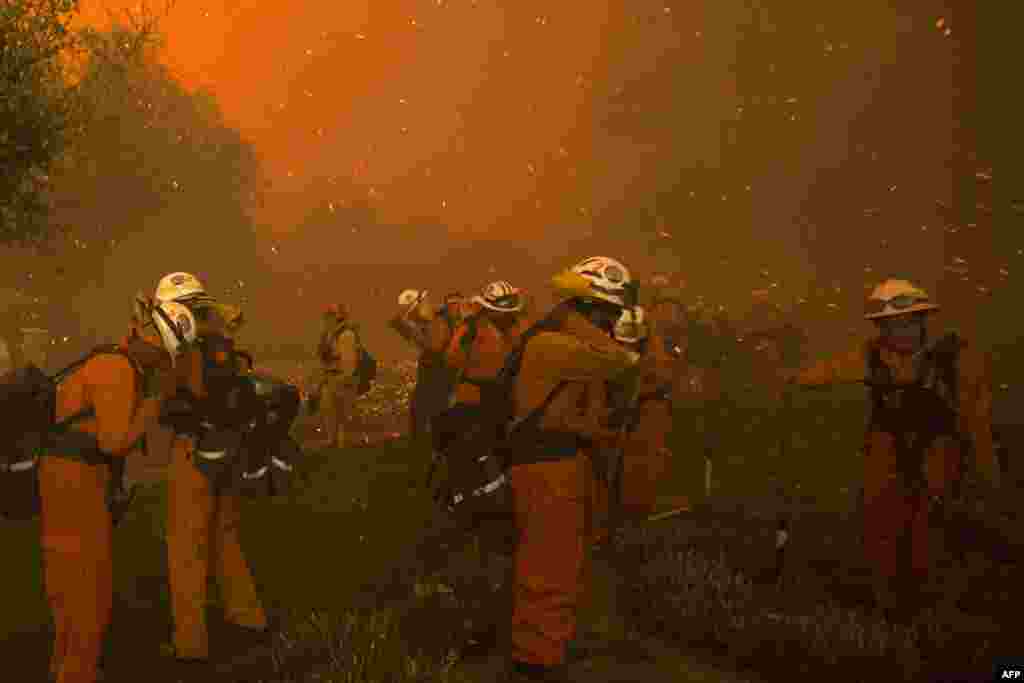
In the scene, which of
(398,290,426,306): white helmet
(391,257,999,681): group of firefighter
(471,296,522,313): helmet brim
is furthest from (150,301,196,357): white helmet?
(398,290,426,306): white helmet

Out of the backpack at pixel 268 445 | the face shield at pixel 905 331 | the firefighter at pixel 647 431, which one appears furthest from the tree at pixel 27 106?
the face shield at pixel 905 331

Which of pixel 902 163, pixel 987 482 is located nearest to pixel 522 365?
pixel 987 482

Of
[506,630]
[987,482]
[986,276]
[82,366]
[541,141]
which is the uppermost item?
[541,141]

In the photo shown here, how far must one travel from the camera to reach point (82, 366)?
21.2ft

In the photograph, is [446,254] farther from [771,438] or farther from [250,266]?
[771,438]

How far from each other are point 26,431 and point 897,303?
565 centimetres

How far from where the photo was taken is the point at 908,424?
315 inches

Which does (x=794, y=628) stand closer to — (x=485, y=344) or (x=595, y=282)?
(x=595, y=282)

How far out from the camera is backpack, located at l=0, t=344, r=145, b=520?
638 centimetres

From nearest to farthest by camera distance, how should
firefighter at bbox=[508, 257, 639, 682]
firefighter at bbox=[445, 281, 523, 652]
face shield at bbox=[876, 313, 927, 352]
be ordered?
1. firefighter at bbox=[508, 257, 639, 682]
2. face shield at bbox=[876, 313, 927, 352]
3. firefighter at bbox=[445, 281, 523, 652]

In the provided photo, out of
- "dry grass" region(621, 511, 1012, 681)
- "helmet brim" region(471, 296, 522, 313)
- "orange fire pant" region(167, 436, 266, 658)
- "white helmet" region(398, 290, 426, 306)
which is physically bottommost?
"dry grass" region(621, 511, 1012, 681)

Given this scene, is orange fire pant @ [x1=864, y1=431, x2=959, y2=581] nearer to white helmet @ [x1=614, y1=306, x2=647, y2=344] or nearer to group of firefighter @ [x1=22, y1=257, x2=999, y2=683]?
group of firefighter @ [x1=22, y1=257, x2=999, y2=683]

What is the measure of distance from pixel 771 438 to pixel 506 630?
999 centimetres

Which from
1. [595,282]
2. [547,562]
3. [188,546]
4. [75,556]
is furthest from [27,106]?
[547,562]
